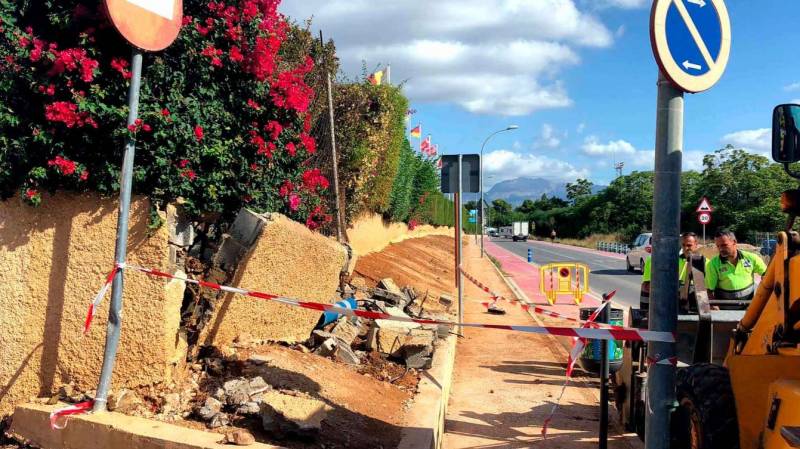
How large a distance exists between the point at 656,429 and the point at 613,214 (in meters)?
76.2

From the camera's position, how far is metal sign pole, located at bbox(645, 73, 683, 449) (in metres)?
3.08

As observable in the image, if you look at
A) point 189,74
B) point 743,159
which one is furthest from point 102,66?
point 743,159

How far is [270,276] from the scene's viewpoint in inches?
217

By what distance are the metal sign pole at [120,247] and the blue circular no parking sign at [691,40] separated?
10.7ft

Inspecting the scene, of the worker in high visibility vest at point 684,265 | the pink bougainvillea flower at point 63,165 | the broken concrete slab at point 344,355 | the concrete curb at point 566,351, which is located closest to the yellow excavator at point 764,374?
the worker in high visibility vest at point 684,265

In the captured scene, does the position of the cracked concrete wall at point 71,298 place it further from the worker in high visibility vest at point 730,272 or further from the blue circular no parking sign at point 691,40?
the worker in high visibility vest at point 730,272

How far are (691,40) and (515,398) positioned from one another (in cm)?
447

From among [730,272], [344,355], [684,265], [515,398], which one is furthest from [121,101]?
[730,272]

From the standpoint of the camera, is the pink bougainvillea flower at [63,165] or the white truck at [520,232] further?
the white truck at [520,232]

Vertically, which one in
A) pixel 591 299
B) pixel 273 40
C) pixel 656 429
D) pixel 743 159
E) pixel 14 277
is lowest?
pixel 591 299

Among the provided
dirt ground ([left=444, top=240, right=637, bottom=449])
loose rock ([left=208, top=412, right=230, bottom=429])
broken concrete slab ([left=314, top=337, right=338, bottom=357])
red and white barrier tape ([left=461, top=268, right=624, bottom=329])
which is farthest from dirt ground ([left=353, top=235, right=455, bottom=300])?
loose rock ([left=208, top=412, right=230, bottom=429])

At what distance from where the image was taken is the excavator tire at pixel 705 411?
3.47m

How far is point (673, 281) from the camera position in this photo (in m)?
3.11

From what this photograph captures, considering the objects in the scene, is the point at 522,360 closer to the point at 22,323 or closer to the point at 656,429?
the point at 656,429
